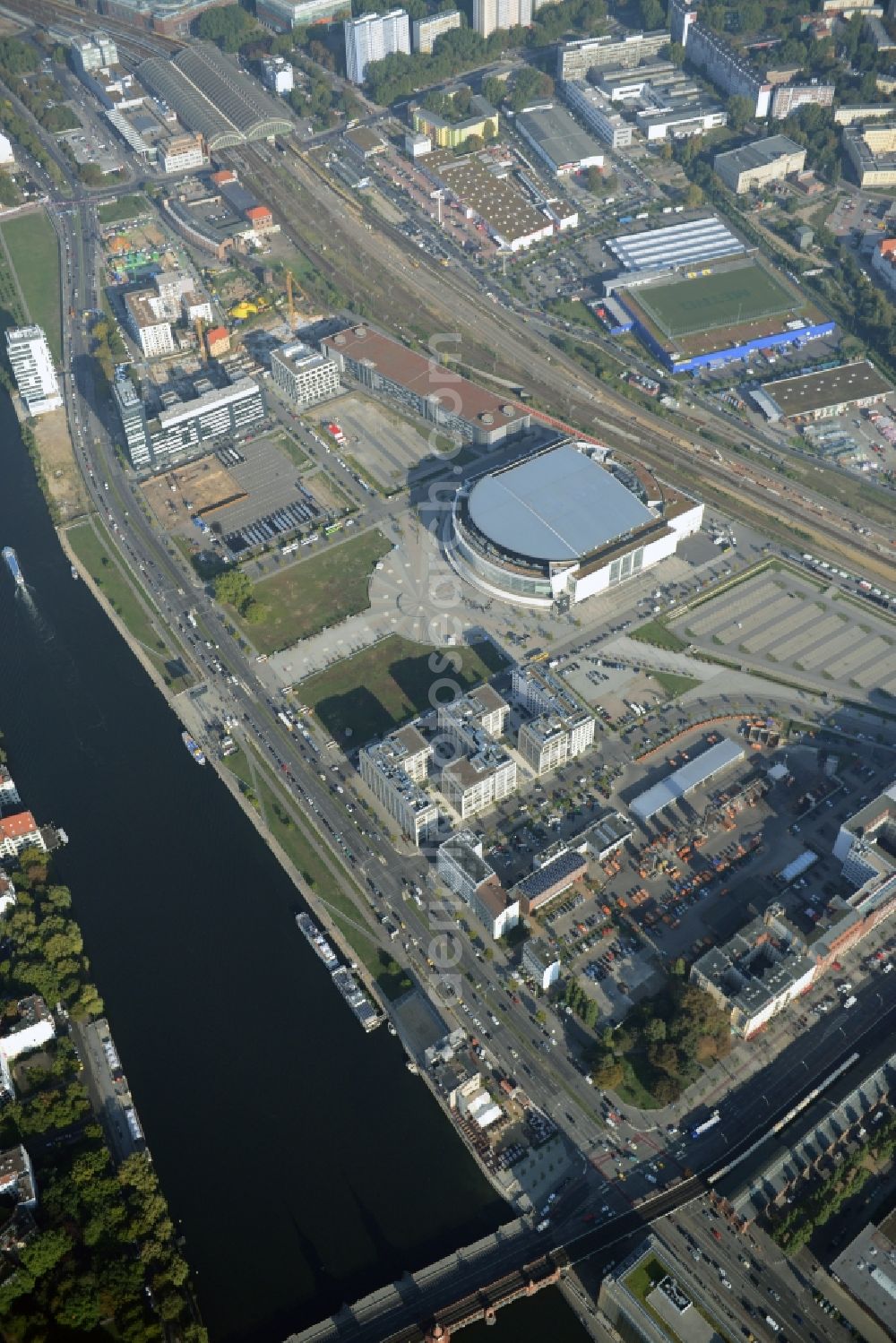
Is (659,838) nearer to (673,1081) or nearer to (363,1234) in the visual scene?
(673,1081)

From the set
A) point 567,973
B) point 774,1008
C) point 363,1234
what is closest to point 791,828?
point 774,1008

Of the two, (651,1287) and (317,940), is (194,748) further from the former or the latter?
(651,1287)

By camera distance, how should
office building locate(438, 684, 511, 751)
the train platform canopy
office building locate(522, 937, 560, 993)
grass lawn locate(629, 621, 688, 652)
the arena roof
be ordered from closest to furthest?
1. office building locate(522, 937, 560, 993)
2. the train platform canopy
3. office building locate(438, 684, 511, 751)
4. grass lawn locate(629, 621, 688, 652)
5. the arena roof

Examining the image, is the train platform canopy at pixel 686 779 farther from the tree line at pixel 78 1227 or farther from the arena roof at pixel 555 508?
A: the tree line at pixel 78 1227

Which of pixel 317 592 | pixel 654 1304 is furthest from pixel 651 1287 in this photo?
pixel 317 592

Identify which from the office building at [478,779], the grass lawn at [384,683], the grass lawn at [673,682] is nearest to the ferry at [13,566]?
the grass lawn at [384,683]

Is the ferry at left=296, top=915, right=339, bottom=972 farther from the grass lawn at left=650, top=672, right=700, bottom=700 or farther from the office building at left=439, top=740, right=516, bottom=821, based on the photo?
the grass lawn at left=650, top=672, right=700, bottom=700

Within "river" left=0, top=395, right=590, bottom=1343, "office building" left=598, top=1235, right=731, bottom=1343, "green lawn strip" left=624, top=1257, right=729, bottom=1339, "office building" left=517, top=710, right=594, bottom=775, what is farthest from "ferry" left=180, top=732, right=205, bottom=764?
"green lawn strip" left=624, top=1257, right=729, bottom=1339
